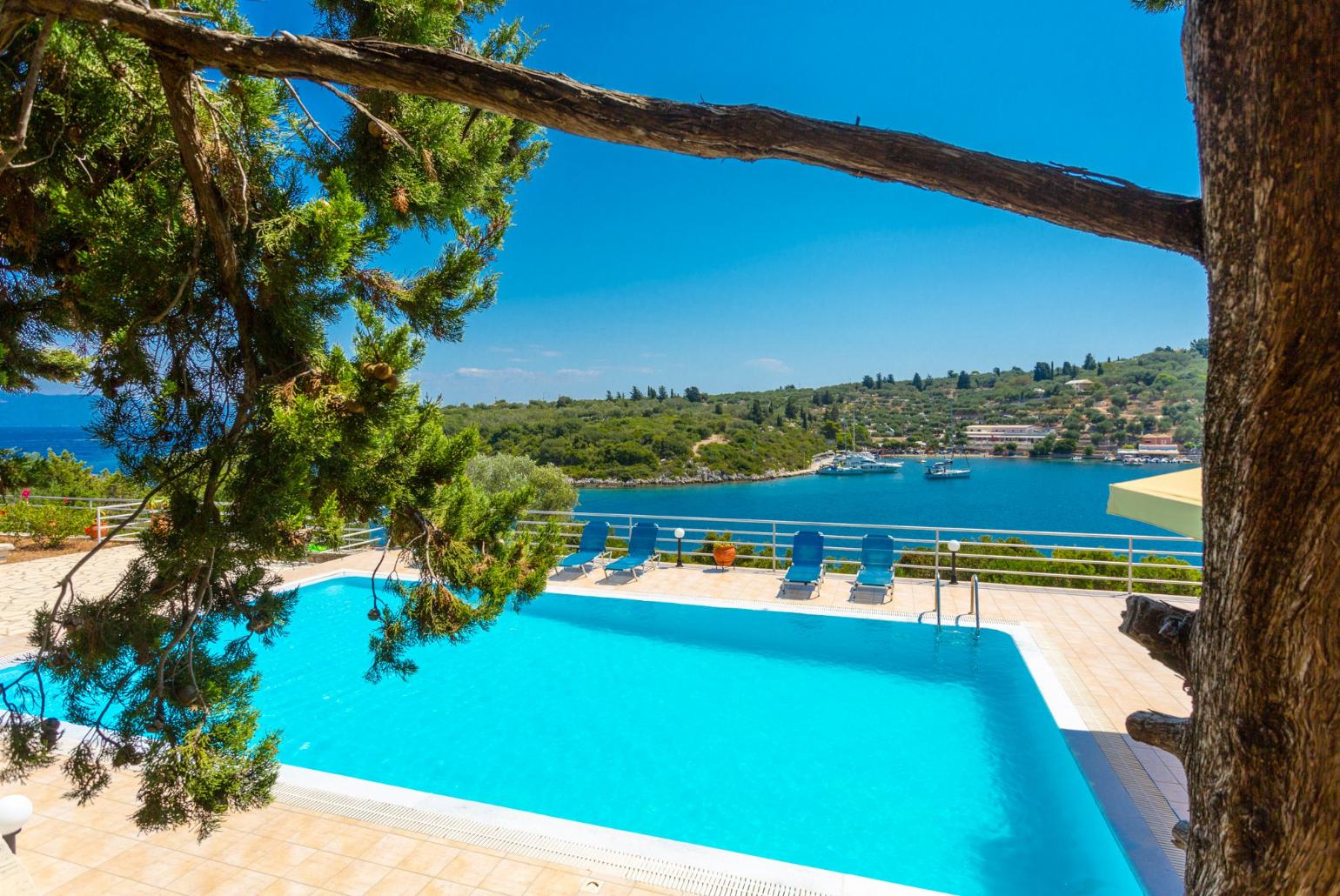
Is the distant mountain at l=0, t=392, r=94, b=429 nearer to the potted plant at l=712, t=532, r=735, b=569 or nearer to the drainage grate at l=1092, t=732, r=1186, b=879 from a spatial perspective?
the drainage grate at l=1092, t=732, r=1186, b=879

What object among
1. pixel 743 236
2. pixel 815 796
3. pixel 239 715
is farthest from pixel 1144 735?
pixel 743 236

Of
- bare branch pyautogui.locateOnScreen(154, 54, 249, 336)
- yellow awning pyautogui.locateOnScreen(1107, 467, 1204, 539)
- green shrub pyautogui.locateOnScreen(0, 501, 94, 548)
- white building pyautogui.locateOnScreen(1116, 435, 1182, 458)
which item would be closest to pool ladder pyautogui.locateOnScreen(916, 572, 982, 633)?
yellow awning pyautogui.locateOnScreen(1107, 467, 1204, 539)

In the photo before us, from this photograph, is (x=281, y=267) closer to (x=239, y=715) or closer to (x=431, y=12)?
(x=239, y=715)

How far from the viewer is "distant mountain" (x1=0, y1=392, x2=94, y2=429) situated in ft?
6.69

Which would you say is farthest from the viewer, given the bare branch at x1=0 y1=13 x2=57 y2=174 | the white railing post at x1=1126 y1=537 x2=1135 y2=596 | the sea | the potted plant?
the sea

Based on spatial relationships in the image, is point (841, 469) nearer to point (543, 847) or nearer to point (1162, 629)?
point (543, 847)

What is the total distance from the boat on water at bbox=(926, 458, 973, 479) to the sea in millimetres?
274

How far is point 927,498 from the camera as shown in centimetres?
3328

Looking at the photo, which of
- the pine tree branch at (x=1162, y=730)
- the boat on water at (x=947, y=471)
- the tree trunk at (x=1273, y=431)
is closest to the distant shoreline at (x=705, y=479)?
the boat on water at (x=947, y=471)

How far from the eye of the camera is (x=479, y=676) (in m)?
6.87

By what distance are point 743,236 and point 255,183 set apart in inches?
773

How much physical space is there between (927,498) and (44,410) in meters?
34.3

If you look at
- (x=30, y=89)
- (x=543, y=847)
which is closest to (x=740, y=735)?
(x=543, y=847)

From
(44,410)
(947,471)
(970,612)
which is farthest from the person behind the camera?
(947,471)
